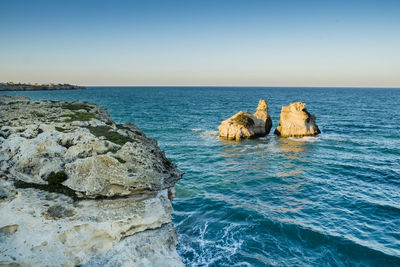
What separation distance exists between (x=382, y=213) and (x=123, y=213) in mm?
17376

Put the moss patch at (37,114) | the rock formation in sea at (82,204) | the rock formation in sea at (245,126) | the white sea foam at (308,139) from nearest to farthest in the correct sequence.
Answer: the rock formation in sea at (82,204), the moss patch at (37,114), the white sea foam at (308,139), the rock formation in sea at (245,126)

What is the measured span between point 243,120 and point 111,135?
29.1 metres

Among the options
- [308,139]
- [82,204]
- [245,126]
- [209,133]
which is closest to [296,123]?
[308,139]

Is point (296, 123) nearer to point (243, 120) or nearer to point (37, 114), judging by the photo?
point (243, 120)

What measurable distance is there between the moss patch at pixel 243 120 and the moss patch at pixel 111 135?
27.0 metres

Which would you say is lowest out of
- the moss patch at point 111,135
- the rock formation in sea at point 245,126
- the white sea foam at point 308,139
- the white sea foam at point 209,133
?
the white sea foam at point 308,139

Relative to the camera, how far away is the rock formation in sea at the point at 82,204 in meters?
8.27

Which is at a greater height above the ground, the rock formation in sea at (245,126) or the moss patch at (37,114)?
the moss patch at (37,114)

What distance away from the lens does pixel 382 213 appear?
17203 mm

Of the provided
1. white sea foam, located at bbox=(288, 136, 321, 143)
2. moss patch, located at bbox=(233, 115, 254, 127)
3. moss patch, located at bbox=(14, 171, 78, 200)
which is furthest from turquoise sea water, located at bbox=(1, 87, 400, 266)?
moss patch, located at bbox=(14, 171, 78, 200)

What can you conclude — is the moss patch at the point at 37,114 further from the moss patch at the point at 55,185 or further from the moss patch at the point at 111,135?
the moss patch at the point at 55,185

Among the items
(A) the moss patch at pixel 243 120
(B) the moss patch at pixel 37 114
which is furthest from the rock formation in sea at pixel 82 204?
(A) the moss patch at pixel 243 120

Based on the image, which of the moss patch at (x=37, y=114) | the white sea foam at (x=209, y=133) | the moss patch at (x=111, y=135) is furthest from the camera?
the white sea foam at (x=209, y=133)

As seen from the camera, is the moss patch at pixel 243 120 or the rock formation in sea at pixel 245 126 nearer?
the rock formation in sea at pixel 245 126
